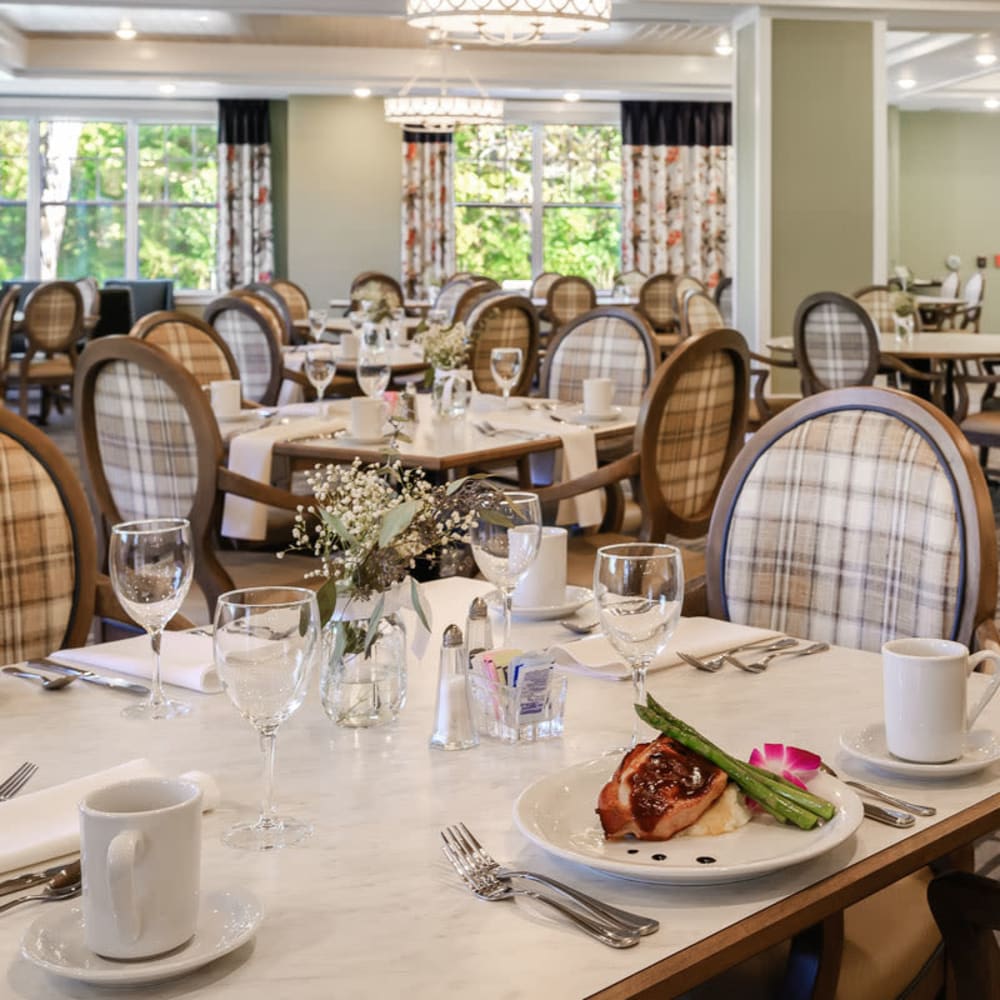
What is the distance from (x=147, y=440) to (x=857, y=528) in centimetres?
169

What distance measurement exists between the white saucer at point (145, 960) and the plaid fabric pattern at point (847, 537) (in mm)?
1198

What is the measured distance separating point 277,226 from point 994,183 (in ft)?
26.9

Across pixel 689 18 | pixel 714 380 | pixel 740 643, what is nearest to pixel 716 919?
pixel 740 643

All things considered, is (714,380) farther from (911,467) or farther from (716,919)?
(716,919)

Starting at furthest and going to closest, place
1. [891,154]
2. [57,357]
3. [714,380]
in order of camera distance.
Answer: [891,154] → [57,357] → [714,380]

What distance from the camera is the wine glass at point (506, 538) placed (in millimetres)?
1576

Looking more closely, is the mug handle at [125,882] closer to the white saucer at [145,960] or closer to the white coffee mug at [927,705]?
the white saucer at [145,960]

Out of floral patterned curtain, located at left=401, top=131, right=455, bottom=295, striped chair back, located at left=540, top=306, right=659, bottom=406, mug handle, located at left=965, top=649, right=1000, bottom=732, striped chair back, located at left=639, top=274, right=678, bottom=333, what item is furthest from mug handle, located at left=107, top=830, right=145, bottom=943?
floral patterned curtain, located at left=401, top=131, right=455, bottom=295

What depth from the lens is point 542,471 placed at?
177 inches

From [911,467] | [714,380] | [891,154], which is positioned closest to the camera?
[911,467]

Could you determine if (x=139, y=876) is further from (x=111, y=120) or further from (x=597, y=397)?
(x=111, y=120)

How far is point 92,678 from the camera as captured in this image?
1557 millimetres

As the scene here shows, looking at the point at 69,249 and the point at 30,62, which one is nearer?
the point at 30,62

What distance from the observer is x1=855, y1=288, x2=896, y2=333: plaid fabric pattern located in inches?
320
